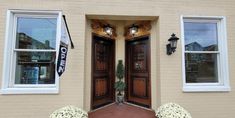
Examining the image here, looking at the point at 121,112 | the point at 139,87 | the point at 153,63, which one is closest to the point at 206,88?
the point at 153,63

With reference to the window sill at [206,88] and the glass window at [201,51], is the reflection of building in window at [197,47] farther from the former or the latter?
the window sill at [206,88]

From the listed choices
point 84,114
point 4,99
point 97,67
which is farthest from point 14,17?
point 84,114

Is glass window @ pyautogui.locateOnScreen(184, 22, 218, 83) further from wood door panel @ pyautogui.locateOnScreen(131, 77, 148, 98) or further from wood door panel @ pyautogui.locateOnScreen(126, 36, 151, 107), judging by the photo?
wood door panel @ pyautogui.locateOnScreen(131, 77, 148, 98)

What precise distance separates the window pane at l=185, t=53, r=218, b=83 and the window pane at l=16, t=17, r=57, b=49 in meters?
3.13

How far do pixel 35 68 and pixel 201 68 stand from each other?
380 centimetres

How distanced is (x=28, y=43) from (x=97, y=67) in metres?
1.73

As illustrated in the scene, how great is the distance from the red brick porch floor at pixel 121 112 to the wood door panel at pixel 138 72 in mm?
336

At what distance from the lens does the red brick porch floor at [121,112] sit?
389 cm

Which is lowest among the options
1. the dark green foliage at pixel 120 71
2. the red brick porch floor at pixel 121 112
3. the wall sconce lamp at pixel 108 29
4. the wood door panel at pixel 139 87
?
the red brick porch floor at pixel 121 112

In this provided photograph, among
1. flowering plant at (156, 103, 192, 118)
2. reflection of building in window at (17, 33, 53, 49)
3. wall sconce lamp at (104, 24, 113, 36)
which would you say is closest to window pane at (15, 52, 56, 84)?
reflection of building in window at (17, 33, 53, 49)

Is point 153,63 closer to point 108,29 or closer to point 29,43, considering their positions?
point 108,29

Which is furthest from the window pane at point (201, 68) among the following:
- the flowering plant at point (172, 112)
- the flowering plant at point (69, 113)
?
the flowering plant at point (69, 113)

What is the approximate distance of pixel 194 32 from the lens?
4.24 m

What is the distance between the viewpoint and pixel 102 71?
4.88 meters
